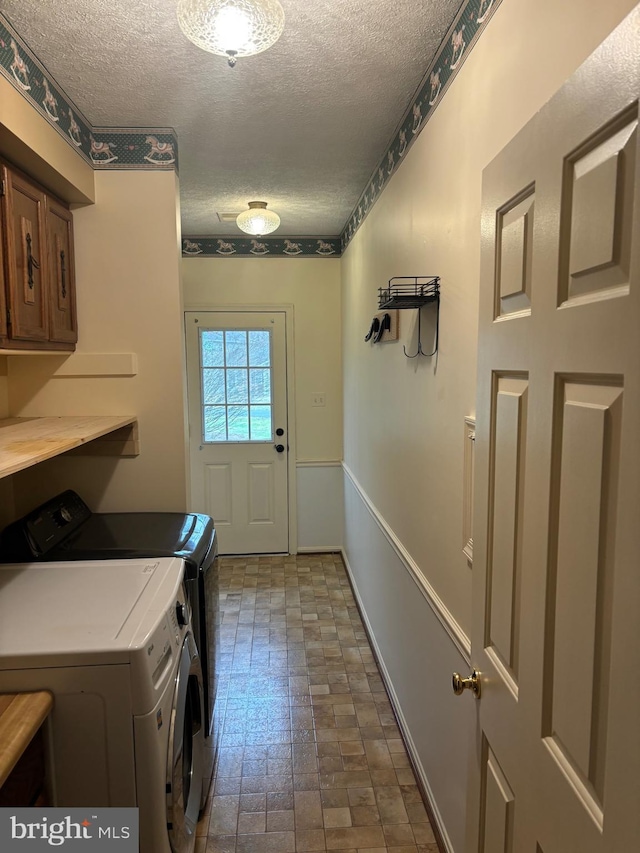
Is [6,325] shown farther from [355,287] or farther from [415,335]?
[355,287]

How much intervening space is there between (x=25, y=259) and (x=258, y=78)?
3.30ft

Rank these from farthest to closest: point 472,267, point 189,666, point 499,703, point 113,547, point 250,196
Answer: point 250,196 < point 113,547 < point 189,666 < point 472,267 < point 499,703

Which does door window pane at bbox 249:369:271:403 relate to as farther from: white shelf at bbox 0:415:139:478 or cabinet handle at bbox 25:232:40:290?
cabinet handle at bbox 25:232:40:290

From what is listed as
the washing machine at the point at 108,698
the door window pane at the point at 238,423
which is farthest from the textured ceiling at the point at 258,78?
the door window pane at the point at 238,423

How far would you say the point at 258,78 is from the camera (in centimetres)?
182

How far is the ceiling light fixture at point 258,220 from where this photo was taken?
311cm

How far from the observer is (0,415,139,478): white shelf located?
1340mm

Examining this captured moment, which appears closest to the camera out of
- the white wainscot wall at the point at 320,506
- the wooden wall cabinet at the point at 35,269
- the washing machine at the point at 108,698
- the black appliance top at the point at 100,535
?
the washing machine at the point at 108,698

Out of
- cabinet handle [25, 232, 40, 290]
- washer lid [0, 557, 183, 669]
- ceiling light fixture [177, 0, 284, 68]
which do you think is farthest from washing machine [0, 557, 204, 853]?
ceiling light fixture [177, 0, 284, 68]

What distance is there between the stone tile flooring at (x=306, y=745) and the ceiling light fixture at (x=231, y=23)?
2377 millimetres

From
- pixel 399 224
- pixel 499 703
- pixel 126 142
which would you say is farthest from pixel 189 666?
pixel 126 142

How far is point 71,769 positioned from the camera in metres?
1.25

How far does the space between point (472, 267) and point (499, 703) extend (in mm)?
1038

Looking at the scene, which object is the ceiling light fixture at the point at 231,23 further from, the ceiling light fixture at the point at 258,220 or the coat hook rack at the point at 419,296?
the ceiling light fixture at the point at 258,220
